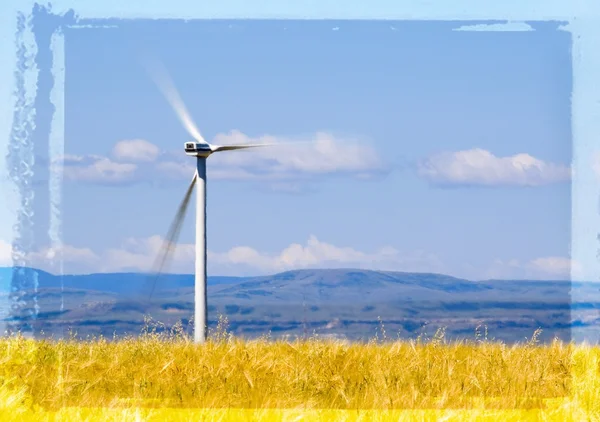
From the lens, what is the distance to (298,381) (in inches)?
436

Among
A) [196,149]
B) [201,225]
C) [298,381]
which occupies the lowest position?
[298,381]

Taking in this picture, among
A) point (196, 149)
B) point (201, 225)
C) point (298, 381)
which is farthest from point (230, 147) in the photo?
point (298, 381)

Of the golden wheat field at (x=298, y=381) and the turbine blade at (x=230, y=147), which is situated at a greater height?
the turbine blade at (x=230, y=147)

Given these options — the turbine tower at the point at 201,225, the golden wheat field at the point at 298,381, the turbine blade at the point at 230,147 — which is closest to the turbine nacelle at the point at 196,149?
the turbine tower at the point at 201,225

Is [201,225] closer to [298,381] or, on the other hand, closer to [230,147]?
[230,147]

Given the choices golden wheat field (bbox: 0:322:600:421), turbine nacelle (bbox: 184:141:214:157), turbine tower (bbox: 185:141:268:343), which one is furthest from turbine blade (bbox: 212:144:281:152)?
golden wheat field (bbox: 0:322:600:421)

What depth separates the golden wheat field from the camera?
9.36 metres

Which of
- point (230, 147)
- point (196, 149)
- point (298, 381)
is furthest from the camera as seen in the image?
point (230, 147)

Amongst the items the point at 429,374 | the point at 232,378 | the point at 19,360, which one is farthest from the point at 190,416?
the point at 19,360

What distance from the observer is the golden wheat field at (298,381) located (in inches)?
368

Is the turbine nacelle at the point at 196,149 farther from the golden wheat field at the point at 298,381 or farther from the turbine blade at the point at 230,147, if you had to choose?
the golden wheat field at the point at 298,381

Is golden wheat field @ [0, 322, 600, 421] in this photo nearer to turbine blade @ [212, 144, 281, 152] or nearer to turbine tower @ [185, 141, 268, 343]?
turbine tower @ [185, 141, 268, 343]

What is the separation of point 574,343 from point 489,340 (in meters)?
1.33

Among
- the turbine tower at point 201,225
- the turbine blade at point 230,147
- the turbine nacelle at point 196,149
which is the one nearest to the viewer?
the turbine tower at point 201,225
